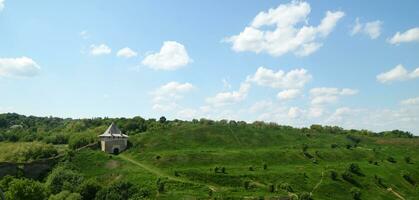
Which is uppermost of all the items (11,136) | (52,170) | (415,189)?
(11,136)

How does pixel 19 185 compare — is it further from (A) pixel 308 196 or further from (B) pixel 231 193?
(A) pixel 308 196

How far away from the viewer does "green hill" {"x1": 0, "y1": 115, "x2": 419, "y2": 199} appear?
253 ft

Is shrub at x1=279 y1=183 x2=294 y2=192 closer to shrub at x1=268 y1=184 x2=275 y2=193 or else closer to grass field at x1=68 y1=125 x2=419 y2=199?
grass field at x1=68 y1=125 x2=419 y2=199

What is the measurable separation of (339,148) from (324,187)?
31227 millimetres

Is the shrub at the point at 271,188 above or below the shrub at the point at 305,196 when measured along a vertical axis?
above

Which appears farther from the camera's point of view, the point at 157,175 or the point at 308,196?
the point at 157,175

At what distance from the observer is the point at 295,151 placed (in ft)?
340

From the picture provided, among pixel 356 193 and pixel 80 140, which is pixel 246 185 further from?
pixel 80 140

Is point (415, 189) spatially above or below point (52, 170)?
below

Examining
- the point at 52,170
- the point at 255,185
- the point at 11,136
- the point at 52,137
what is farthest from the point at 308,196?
the point at 11,136

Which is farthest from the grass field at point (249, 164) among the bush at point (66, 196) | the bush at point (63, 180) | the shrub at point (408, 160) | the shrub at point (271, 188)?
the bush at point (66, 196)

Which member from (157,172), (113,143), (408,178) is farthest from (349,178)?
(113,143)

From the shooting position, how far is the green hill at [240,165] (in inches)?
3041

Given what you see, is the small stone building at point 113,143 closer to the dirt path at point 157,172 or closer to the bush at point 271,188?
the dirt path at point 157,172
